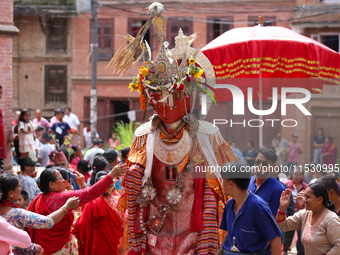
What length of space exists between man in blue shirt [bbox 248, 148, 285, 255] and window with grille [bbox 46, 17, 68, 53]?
1889cm

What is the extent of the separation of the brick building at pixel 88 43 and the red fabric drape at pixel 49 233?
16.5 m

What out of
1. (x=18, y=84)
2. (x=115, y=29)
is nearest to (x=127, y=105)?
(x=115, y=29)

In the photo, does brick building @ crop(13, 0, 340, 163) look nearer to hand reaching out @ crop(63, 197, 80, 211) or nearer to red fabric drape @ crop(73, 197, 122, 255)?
red fabric drape @ crop(73, 197, 122, 255)

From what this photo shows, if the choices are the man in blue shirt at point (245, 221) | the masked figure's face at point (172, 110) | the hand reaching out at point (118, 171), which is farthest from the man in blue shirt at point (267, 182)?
the hand reaching out at point (118, 171)

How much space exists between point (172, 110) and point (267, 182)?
4.10ft

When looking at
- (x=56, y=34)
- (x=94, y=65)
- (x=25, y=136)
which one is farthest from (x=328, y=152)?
(x=56, y=34)

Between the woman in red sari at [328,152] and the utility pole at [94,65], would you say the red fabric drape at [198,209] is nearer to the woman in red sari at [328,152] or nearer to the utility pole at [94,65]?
the woman in red sari at [328,152]

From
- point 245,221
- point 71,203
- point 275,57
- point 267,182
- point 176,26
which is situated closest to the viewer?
point 245,221

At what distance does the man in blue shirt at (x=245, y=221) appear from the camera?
378 centimetres

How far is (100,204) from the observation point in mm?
5727

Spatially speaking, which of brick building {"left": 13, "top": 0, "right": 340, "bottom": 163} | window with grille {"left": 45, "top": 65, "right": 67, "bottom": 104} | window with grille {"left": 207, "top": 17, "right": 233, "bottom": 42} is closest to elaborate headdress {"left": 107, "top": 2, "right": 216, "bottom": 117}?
brick building {"left": 13, "top": 0, "right": 340, "bottom": 163}

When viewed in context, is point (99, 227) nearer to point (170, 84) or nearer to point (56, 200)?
point (56, 200)

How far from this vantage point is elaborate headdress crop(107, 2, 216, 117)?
494 cm

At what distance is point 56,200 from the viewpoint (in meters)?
4.88
